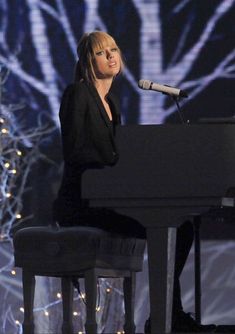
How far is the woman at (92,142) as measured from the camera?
12.9 ft

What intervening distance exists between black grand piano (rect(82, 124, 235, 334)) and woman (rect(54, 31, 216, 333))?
7.8 inches

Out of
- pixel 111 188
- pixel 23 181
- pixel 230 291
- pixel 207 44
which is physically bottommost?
pixel 230 291

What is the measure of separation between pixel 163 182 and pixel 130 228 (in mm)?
410

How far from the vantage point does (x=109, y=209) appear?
12.7 feet

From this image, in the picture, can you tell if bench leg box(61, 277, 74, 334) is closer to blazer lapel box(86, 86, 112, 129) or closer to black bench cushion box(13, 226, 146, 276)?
black bench cushion box(13, 226, 146, 276)

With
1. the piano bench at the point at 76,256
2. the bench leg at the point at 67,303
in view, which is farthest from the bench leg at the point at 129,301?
the bench leg at the point at 67,303

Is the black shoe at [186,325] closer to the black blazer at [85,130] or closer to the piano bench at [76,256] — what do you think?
the piano bench at [76,256]

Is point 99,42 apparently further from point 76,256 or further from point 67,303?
point 67,303

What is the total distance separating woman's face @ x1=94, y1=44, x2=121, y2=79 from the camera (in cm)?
407

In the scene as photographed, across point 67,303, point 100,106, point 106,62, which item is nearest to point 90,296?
point 67,303

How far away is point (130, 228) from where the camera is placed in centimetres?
400

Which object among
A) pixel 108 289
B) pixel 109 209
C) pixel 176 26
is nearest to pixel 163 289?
pixel 109 209

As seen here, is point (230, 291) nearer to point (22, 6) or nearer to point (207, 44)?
point (207, 44)

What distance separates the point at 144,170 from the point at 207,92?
2.42 metres
